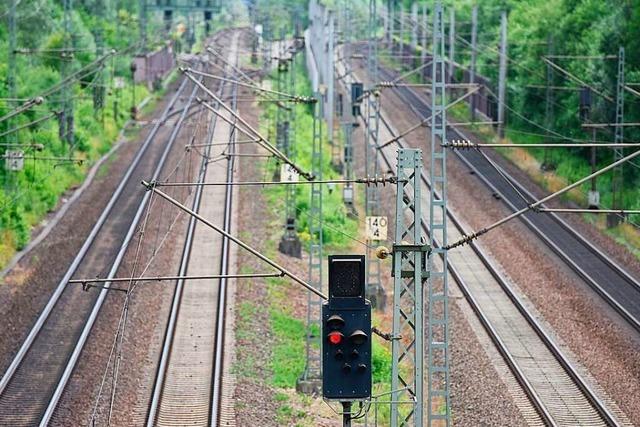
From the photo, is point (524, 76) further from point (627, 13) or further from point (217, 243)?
point (217, 243)

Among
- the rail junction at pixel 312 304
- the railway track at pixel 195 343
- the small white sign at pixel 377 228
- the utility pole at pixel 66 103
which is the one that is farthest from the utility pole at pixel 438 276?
the utility pole at pixel 66 103

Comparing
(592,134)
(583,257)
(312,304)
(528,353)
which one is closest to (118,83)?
(592,134)

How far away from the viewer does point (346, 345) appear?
13.2m

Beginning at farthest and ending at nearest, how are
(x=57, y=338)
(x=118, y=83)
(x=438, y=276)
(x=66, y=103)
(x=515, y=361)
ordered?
(x=118, y=83) < (x=66, y=103) < (x=57, y=338) < (x=515, y=361) < (x=438, y=276)

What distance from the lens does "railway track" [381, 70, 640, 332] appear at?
3177 centimetres

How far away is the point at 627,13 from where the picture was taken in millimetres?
46781

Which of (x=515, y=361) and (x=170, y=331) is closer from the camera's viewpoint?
(x=515, y=361)

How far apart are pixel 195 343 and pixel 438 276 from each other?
6.00 metres

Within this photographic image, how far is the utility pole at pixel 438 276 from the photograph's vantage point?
19562 millimetres

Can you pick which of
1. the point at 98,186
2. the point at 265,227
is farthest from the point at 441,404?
the point at 98,186

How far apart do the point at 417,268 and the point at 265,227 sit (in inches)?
1033

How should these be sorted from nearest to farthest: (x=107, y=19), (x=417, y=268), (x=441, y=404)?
(x=417, y=268)
(x=441, y=404)
(x=107, y=19)

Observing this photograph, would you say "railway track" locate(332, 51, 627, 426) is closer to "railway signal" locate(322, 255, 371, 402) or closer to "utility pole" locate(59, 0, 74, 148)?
"railway signal" locate(322, 255, 371, 402)

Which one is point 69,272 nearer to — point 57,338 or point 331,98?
point 57,338
